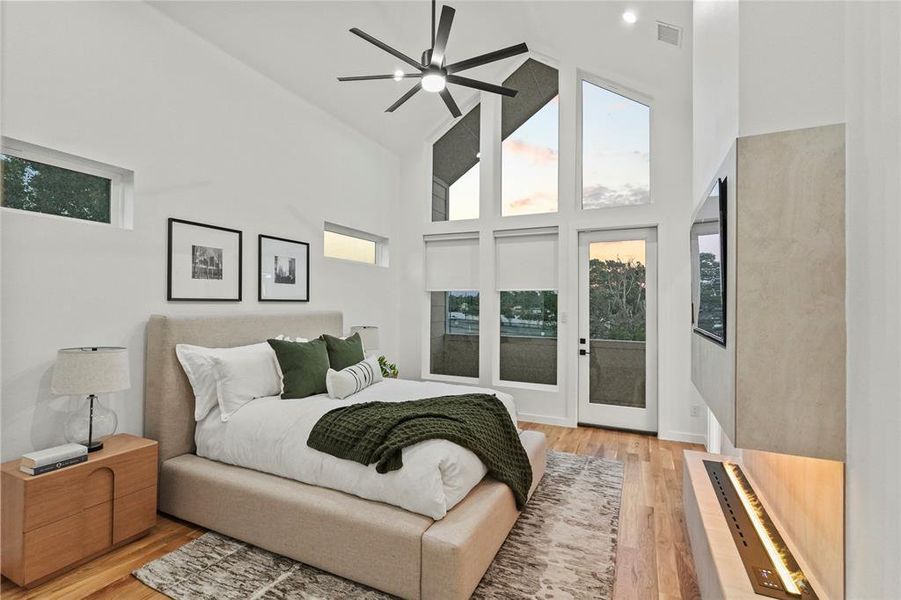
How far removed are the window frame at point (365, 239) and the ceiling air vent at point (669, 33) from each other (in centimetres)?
341

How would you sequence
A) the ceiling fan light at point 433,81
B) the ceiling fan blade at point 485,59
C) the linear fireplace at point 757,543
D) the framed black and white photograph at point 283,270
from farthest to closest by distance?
1. the framed black and white photograph at point 283,270
2. the ceiling fan light at point 433,81
3. the ceiling fan blade at point 485,59
4. the linear fireplace at point 757,543

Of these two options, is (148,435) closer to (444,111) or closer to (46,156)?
(46,156)

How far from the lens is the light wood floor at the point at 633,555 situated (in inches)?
79.0

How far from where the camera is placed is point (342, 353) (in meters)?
3.50

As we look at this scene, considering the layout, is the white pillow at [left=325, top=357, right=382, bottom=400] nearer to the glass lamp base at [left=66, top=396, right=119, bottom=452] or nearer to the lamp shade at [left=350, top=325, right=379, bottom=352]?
the lamp shade at [left=350, top=325, right=379, bottom=352]

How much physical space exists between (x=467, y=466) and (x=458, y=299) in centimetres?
339

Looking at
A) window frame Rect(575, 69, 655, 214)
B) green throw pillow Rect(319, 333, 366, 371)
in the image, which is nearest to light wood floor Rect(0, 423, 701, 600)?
green throw pillow Rect(319, 333, 366, 371)

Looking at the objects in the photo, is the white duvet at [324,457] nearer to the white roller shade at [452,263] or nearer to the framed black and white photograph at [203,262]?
the framed black and white photograph at [203,262]

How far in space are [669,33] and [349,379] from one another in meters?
3.75

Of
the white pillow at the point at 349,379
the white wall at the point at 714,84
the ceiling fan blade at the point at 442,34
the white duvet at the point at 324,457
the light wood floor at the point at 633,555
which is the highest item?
the ceiling fan blade at the point at 442,34

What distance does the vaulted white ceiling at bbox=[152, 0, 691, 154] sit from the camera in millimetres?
3248

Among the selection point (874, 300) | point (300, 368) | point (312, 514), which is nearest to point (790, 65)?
point (874, 300)

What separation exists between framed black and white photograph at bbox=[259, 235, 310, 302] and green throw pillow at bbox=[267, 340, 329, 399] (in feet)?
2.56

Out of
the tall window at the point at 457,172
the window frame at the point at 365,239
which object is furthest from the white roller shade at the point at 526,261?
the window frame at the point at 365,239
